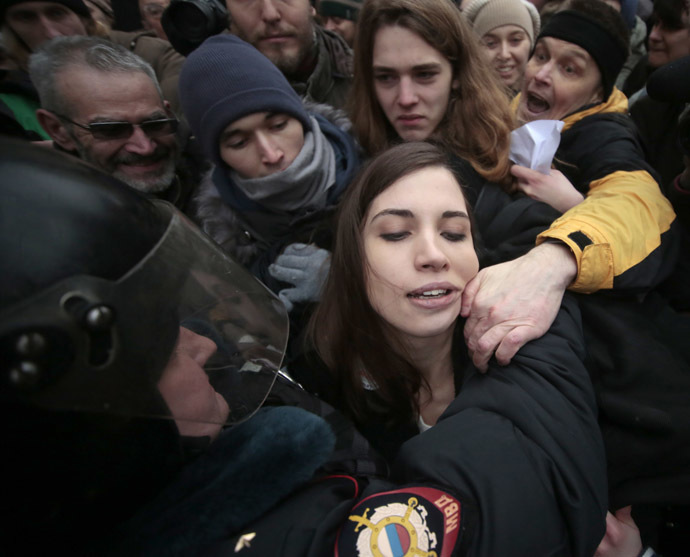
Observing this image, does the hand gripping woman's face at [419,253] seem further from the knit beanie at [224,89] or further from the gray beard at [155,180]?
the gray beard at [155,180]

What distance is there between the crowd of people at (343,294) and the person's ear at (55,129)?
0.01 m

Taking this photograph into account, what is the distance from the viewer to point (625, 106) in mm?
2193

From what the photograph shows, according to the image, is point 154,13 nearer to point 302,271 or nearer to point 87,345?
point 302,271

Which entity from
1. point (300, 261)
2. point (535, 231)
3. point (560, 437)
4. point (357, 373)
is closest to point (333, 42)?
point (300, 261)

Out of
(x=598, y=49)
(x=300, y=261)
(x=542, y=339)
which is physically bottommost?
(x=300, y=261)

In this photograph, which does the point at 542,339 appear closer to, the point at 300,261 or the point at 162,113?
the point at 300,261

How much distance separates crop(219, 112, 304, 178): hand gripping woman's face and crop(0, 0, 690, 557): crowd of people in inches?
0.5

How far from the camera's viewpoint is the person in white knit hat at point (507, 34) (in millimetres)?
3361

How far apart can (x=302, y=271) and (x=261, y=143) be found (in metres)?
0.63

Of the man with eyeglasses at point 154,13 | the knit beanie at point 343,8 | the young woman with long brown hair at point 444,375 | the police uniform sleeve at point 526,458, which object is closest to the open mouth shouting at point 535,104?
the young woman with long brown hair at point 444,375

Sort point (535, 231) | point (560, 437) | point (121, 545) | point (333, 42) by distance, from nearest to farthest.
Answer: point (121, 545) < point (560, 437) < point (535, 231) < point (333, 42)

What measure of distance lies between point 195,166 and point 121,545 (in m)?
2.24

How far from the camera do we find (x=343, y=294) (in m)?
1.64

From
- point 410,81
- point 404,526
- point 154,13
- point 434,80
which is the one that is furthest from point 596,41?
point 154,13
